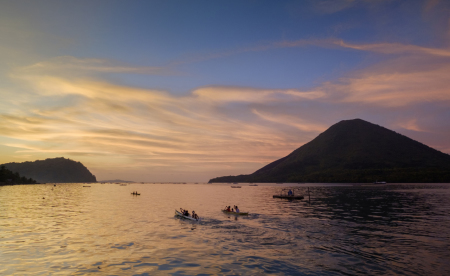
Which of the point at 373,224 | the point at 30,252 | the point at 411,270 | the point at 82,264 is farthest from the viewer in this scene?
the point at 373,224

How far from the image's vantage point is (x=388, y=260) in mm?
27000

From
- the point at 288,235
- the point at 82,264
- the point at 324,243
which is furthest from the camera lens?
the point at 288,235

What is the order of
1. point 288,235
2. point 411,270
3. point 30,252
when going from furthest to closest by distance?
point 288,235
point 30,252
point 411,270

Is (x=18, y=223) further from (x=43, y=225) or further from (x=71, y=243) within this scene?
(x=71, y=243)

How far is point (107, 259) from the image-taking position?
28.4 meters

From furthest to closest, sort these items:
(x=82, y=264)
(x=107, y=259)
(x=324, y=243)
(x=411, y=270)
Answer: (x=324, y=243)
(x=107, y=259)
(x=82, y=264)
(x=411, y=270)

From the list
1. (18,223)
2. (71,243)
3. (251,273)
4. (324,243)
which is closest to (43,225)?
(18,223)

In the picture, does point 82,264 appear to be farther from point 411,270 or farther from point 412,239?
point 412,239

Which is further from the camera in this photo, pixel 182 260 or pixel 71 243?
pixel 71 243

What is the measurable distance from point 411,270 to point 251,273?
1453 centimetres

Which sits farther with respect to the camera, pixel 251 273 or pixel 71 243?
pixel 71 243

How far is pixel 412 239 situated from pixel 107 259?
3900 cm

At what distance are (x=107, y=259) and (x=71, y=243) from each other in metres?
10.7

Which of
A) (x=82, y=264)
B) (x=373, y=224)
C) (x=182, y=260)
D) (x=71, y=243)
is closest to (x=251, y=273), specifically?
(x=182, y=260)
